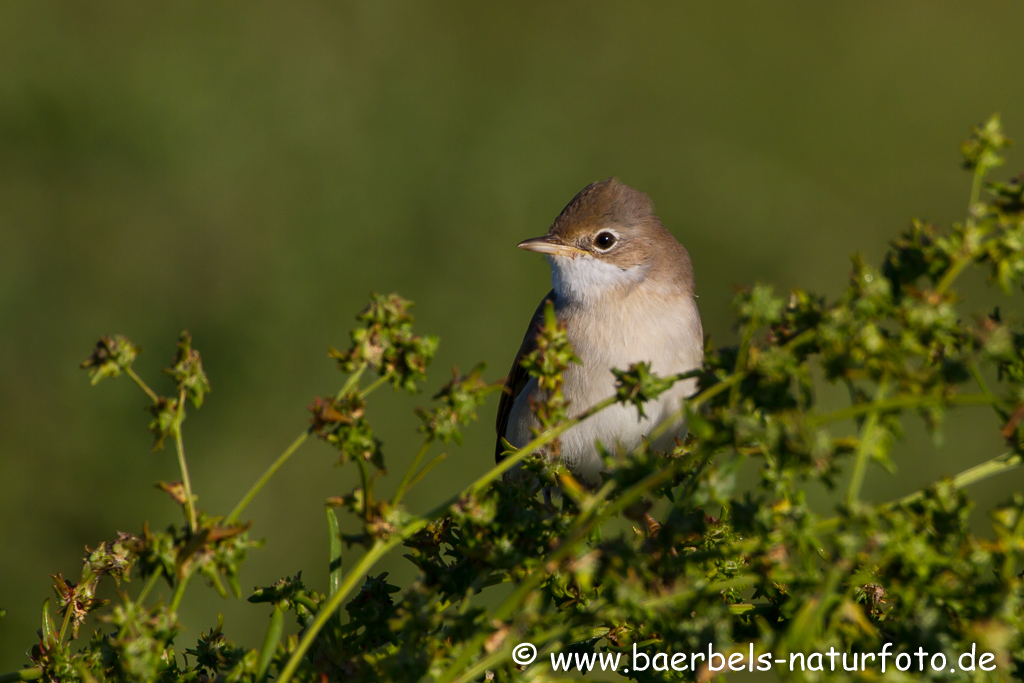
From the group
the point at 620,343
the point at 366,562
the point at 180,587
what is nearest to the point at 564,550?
the point at 366,562

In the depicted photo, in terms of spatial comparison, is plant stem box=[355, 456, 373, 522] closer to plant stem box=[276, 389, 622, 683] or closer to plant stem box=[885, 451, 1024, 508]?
plant stem box=[276, 389, 622, 683]

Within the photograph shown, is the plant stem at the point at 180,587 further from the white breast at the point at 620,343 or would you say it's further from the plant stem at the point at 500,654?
the white breast at the point at 620,343

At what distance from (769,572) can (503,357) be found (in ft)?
17.8

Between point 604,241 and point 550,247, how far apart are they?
301 millimetres

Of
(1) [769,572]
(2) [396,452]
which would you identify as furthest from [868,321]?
(2) [396,452]

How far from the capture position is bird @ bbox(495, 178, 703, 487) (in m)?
4.13

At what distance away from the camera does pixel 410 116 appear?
684 centimetres

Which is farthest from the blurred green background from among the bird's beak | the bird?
the bird's beak

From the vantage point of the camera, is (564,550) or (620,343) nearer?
(564,550)

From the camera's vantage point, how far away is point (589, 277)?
4.39 metres

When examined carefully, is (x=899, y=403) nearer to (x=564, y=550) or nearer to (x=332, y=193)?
(x=564, y=550)

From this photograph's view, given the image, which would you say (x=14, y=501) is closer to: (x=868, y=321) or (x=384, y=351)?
(x=384, y=351)

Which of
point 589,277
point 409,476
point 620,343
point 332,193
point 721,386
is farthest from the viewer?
point 332,193

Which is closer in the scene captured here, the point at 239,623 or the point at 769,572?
the point at 769,572
